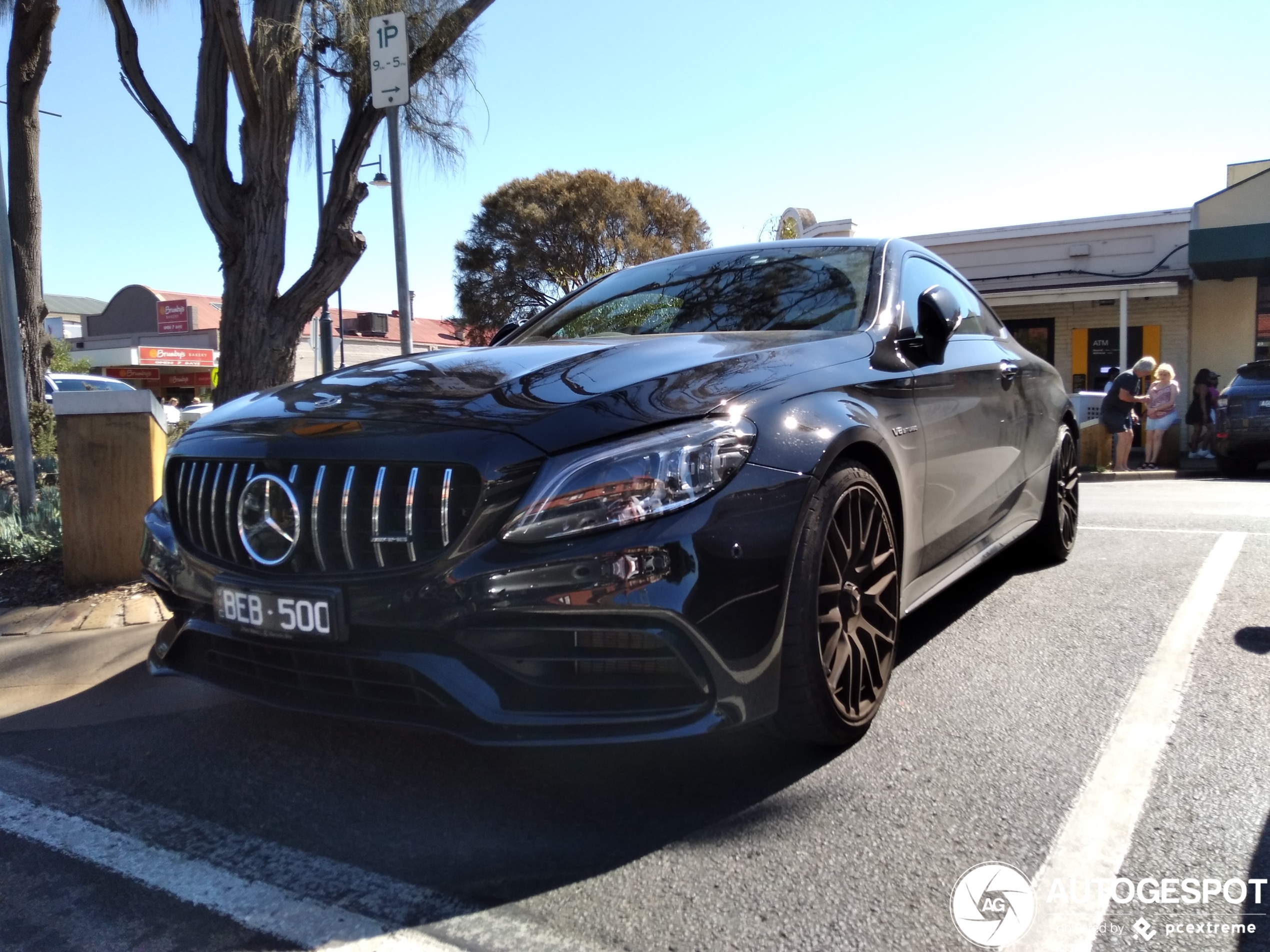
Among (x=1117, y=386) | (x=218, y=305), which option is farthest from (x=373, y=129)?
(x=218, y=305)

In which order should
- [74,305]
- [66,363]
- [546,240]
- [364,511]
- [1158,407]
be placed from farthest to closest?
1. [74,305]
2. [66,363]
3. [546,240]
4. [1158,407]
5. [364,511]

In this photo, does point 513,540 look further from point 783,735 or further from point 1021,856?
point 1021,856

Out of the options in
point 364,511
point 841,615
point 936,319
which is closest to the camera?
point 364,511

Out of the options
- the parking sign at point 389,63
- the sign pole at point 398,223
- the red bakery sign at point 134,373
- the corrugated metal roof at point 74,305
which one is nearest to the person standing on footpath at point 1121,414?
the sign pole at point 398,223

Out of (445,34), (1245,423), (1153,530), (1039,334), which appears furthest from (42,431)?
(1039,334)

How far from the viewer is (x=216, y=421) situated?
2973mm

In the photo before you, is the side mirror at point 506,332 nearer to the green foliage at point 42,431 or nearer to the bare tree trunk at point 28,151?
the green foliage at point 42,431

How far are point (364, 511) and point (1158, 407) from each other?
14.0m

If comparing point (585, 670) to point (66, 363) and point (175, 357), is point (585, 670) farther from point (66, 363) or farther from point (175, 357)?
point (175, 357)

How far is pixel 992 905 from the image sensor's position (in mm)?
2043

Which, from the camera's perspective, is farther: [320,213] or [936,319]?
[320,213]

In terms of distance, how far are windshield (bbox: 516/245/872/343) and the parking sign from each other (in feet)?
6.75

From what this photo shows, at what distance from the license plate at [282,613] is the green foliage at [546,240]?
3434 cm

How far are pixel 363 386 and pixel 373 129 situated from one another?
5.26 metres
